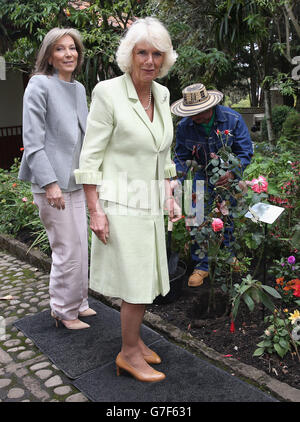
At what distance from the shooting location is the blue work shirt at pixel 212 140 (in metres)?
3.49

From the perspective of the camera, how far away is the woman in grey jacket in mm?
2873

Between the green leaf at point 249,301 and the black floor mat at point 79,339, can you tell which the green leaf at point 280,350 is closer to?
the green leaf at point 249,301

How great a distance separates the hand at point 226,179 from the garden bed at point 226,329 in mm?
910

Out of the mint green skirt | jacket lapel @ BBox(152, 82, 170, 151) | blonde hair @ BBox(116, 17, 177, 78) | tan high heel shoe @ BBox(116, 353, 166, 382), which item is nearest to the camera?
blonde hair @ BBox(116, 17, 177, 78)

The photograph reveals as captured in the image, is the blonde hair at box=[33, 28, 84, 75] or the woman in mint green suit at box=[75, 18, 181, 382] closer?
the woman in mint green suit at box=[75, 18, 181, 382]

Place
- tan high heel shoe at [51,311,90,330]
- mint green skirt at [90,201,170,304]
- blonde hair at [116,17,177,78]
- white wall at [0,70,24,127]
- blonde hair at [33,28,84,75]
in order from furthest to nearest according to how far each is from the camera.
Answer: white wall at [0,70,24,127]
tan high heel shoe at [51,311,90,330]
blonde hair at [33,28,84,75]
mint green skirt at [90,201,170,304]
blonde hair at [116,17,177,78]

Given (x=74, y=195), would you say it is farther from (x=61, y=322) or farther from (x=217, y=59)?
(x=217, y=59)

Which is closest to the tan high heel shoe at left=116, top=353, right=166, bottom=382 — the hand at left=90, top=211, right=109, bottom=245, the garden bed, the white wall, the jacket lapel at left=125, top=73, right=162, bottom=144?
the garden bed

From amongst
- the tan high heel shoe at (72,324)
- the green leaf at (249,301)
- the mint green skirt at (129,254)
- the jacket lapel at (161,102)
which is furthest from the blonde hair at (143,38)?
the tan high heel shoe at (72,324)

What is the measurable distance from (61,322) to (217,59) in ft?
13.8

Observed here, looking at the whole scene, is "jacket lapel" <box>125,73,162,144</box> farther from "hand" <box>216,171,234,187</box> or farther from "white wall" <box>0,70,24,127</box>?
"white wall" <box>0,70,24,127</box>

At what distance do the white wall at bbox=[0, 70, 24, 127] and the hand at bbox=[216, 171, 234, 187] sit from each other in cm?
949

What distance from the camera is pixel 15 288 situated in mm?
4137
